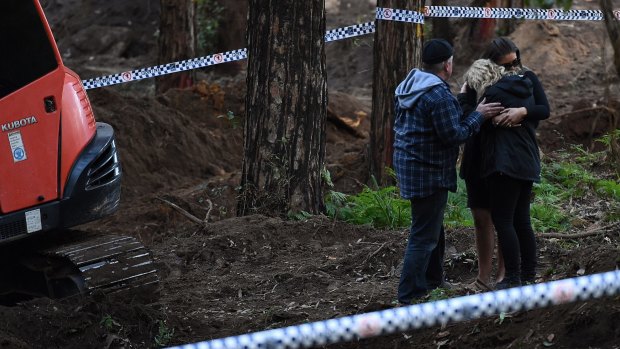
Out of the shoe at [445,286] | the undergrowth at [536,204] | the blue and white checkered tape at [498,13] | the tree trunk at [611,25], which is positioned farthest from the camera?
the blue and white checkered tape at [498,13]

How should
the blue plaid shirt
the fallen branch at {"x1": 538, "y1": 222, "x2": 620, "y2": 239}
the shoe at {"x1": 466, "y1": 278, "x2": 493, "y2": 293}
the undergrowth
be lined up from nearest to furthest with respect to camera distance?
the blue plaid shirt
the shoe at {"x1": 466, "y1": 278, "x2": 493, "y2": 293}
the fallen branch at {"x1": 538, "y1": 222, "x2": 620, "y2": 239}
the undergrowth

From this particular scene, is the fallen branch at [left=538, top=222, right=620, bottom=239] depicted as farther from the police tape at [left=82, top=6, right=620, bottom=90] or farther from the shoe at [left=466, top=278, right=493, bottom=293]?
the police tape at [left=82, top=6, right=620, bottom=90]

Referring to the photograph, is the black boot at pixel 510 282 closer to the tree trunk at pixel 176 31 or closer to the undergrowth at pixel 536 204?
the undergrowth at pixel 536 204

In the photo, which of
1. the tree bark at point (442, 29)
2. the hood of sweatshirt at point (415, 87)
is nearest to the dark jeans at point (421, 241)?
the hood of sweatshirt at point (415, 87)

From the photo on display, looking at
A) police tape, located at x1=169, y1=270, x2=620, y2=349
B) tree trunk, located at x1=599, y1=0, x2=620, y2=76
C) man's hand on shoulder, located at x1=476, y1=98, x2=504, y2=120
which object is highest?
tree trunk, located at x1=599, y1=0, x2=620, y2=76

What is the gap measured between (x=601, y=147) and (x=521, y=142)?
6526 millimetres

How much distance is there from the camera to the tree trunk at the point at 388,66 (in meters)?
10.6

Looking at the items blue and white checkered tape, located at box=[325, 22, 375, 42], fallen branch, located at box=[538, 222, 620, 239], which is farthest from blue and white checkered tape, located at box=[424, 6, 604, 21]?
fallen branch, located at box=[538, 222, 620, 239]

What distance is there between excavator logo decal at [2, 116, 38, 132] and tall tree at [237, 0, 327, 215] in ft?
9.11

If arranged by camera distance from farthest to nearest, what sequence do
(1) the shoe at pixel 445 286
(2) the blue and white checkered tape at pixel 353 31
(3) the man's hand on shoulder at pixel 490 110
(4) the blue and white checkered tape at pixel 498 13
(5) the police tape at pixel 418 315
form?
(4) the blue and white checkered tape at pixel 498 13 → (2) the blue and white checkered tape at pixel 353 31 → (1) the shoe at pixel 445 286 → (3) the man's hand on shoulder at pixel 490 110 → (5) the police tape at pixel 418 315

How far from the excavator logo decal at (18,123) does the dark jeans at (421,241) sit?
2.55 meters

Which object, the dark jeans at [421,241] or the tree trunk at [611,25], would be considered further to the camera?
the dark jeans at [421,241]

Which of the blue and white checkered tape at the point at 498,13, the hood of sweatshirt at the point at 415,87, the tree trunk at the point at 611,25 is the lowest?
the hood of sweatshirt at the point at 415,87

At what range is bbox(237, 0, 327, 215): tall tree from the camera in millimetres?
9297
